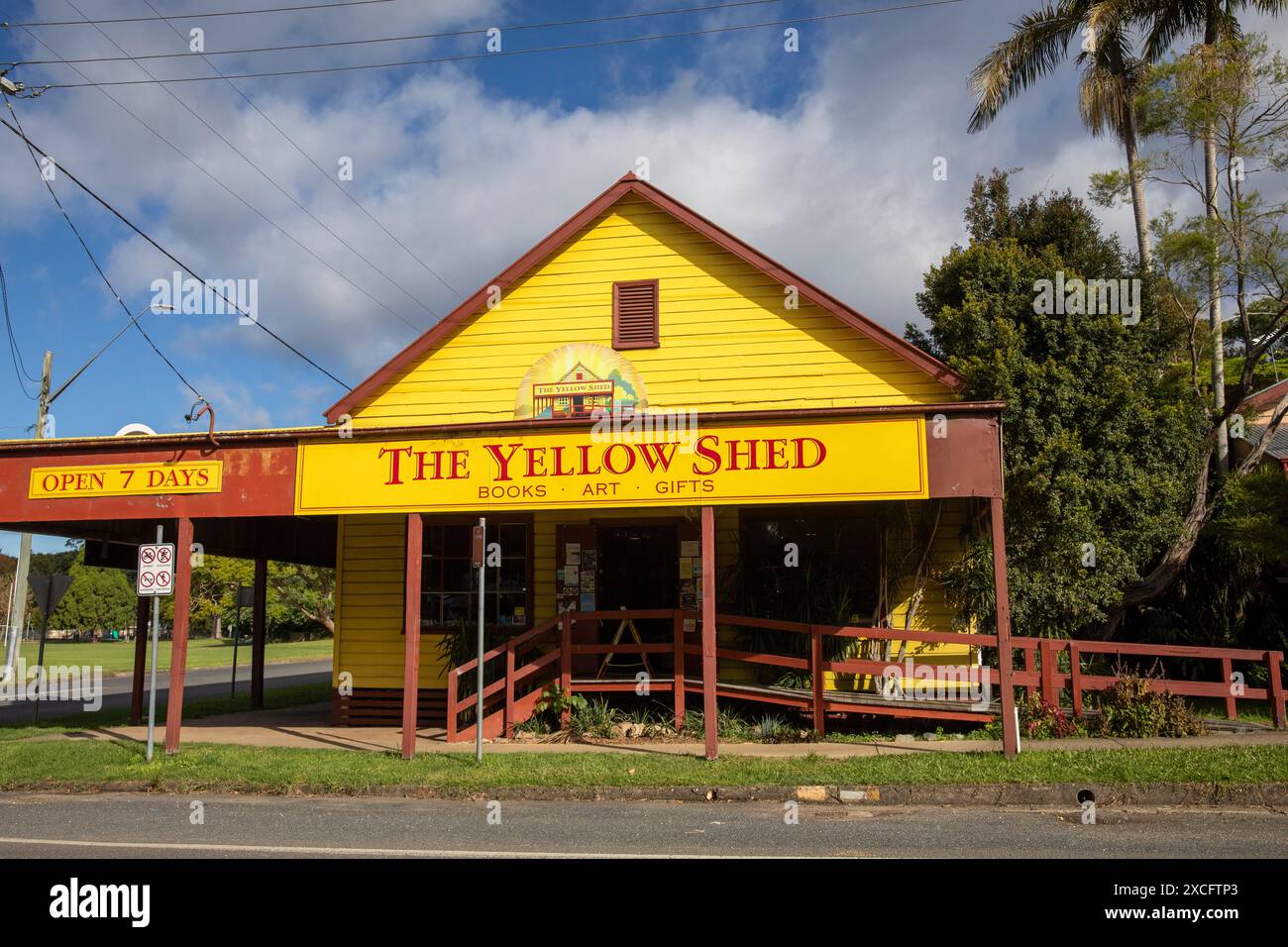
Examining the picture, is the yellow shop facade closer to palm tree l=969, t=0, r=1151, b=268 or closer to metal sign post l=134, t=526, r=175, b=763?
metal sign post l=134, t=526, r=175, b=763

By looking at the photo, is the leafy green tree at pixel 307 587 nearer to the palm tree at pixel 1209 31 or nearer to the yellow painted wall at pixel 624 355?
the yellow painted wall at pixel 624 355

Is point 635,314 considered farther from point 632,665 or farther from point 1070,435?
point 1070,435

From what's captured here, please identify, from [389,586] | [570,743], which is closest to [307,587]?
[389,586]

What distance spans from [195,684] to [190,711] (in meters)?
11.4

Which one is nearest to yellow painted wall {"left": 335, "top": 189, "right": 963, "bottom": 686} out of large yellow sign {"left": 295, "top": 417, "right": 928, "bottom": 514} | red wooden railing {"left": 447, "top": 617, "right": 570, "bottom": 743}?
red wooden railing {"left": 447, "top": 617, "right": 570, "bottom": 743}

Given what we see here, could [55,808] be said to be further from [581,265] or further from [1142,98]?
[1142,98]

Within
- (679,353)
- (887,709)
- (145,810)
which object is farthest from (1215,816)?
(145,810)

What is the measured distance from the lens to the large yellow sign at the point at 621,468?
10953 millimetres

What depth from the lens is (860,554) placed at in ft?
45.1

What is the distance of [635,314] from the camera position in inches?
574

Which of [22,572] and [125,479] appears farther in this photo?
[22,572]

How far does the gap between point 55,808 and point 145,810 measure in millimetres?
981

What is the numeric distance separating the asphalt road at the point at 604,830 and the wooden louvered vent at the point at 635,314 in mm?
7377

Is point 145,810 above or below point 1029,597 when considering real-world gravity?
below
